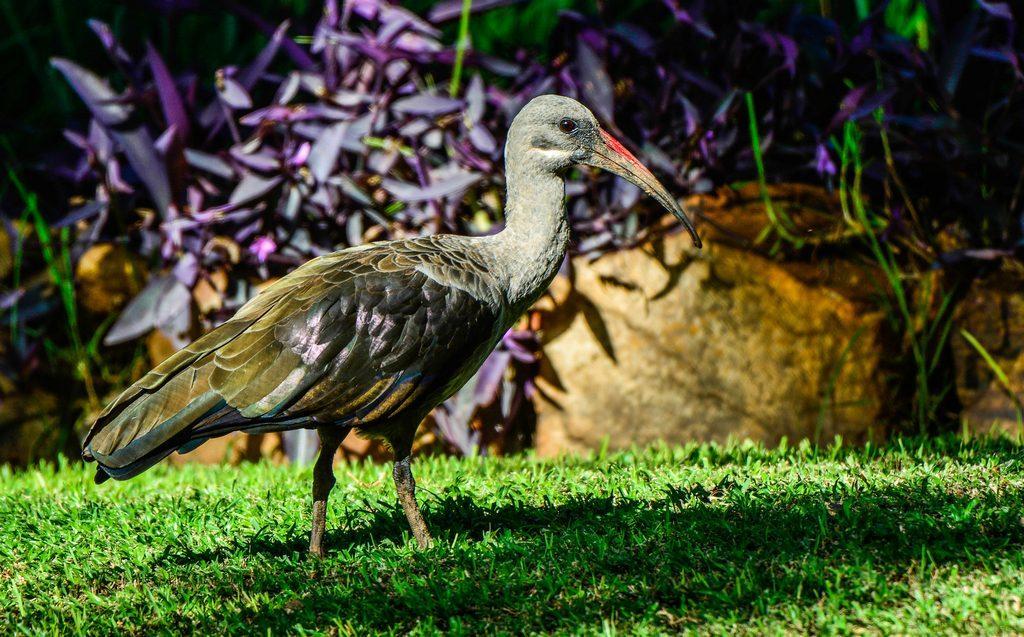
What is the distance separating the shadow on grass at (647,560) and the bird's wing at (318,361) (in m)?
0.58

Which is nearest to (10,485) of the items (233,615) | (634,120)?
(233,615)

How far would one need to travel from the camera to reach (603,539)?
13.0 feet

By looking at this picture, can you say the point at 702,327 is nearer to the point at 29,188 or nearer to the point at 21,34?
the point at 29,188

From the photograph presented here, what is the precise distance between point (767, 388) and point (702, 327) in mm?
483

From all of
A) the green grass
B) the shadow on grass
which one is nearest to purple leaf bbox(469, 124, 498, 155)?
the green grass

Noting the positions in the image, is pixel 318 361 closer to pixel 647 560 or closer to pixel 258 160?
pixel 647 560

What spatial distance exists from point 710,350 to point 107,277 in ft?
12.2

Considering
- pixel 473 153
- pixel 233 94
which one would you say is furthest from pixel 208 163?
pixel 473 153

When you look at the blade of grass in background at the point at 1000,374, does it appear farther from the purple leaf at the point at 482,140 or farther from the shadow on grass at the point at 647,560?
the purple leaf at the point at 482,140

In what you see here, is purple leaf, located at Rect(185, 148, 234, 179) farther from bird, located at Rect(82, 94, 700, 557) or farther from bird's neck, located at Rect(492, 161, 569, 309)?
bird's neck, located at Rect(492, 161, 569, 309)

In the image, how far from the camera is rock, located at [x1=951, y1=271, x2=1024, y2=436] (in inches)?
240

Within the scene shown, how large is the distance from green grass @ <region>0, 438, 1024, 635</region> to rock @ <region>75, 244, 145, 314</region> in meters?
2.02

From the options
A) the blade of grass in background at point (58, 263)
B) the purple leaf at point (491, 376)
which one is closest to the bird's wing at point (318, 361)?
the purple leaf at point (491, 376)

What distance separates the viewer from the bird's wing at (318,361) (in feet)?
12.6
